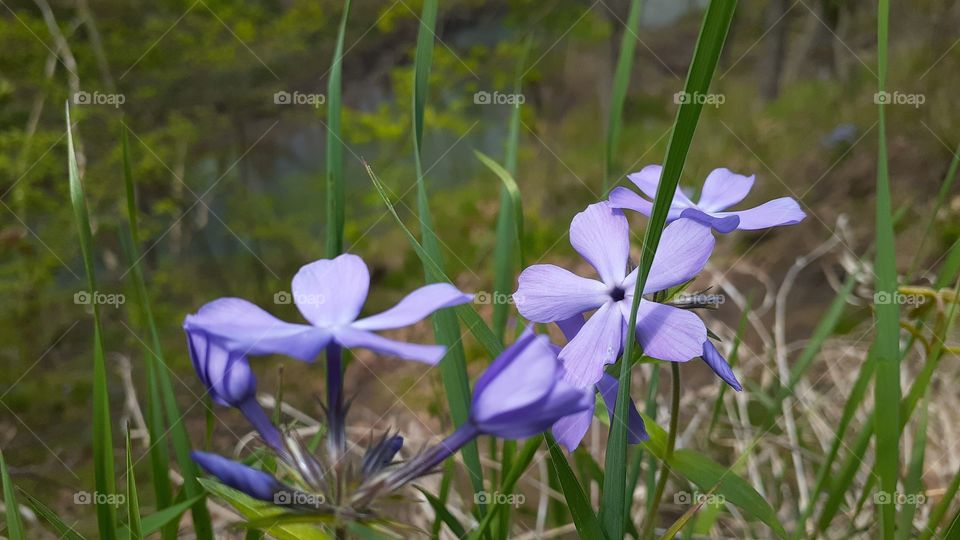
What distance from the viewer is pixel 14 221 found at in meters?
3.18

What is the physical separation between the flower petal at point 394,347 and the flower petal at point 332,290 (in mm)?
25

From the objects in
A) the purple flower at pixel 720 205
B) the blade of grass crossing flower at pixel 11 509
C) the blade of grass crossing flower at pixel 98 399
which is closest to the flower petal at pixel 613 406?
the purple flower at pixel 720 205

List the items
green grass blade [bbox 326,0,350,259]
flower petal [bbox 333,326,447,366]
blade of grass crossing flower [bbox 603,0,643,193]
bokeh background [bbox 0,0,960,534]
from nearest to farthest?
flower petal [bbox 333,326,447,366], green grass blade [bbox 326,0,350,259], blade of grass crossing flower [bbox 603,0,643,193], bokeh background [bbox 0,0,960,534]

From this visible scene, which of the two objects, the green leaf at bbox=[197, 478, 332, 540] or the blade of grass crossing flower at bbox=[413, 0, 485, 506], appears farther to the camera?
the blade of grass crossing flower at bbox=[413, 0, 485, 506]

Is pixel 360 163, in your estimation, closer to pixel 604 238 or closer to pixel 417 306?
pixel 604 238

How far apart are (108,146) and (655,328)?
3.72 m


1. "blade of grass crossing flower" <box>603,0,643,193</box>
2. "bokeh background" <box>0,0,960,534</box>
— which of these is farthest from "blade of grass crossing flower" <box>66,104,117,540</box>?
"bokeh background" <box>0,0,960,534</box>

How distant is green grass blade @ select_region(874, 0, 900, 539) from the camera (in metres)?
0.52

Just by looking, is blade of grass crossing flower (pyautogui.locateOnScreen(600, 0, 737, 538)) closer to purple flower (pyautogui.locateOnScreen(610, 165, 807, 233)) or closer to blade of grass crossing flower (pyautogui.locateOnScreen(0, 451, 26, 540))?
purple flower (pyautogui.locateOnScreen(610, 165, 807, 233))

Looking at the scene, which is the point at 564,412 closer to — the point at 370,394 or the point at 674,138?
the point at 674,138

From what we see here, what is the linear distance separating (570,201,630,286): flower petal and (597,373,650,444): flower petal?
72 mm

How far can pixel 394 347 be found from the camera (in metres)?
0.29

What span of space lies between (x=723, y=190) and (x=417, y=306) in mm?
380

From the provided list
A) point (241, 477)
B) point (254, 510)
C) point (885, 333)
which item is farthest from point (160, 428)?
point (885, 333)
